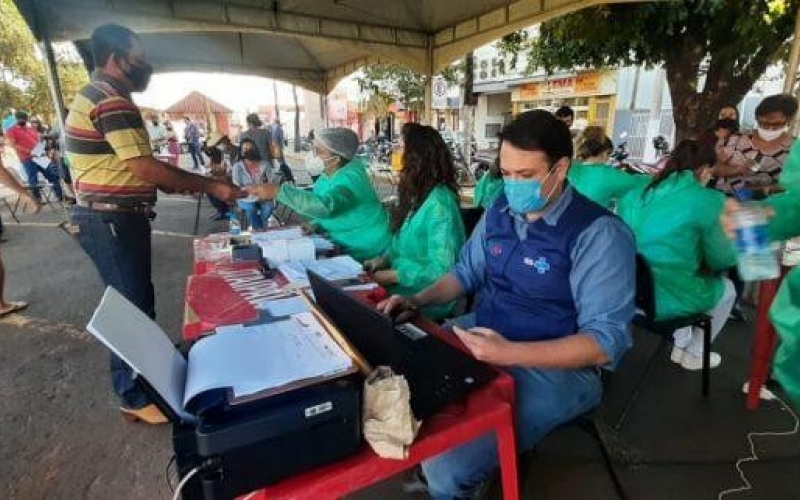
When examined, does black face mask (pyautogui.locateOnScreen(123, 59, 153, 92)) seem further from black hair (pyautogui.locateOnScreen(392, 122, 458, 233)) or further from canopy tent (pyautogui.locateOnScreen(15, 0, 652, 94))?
canopy tent (pyautogui.locateOnScreen(15, 0, 652, 94))

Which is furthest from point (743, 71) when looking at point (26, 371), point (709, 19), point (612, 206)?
point (26, 371)

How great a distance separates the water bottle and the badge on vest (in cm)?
50

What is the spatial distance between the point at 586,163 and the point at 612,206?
0.48m

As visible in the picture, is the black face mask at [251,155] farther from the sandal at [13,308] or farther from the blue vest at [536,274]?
the blue vest at [536,274]

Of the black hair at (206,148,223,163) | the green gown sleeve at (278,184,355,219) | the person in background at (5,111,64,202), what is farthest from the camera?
the person in background at (5,111,64,202)

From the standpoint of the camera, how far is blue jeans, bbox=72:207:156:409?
2.14 m

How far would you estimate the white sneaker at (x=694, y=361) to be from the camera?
2887 mm

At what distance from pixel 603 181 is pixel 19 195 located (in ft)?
15.7

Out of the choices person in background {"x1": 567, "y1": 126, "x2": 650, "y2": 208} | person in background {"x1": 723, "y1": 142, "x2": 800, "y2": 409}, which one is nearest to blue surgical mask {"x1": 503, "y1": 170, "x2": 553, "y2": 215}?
person in background {"x1": 723, "y1": 142, "x2": 800, "y2": 409}

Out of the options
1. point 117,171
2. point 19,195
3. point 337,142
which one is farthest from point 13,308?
point 337,142

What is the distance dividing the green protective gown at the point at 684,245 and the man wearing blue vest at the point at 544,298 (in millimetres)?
1062

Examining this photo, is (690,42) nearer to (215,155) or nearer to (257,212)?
(257,212)

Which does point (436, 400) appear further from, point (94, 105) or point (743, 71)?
point (743, 71)

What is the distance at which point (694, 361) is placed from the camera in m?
2.89
